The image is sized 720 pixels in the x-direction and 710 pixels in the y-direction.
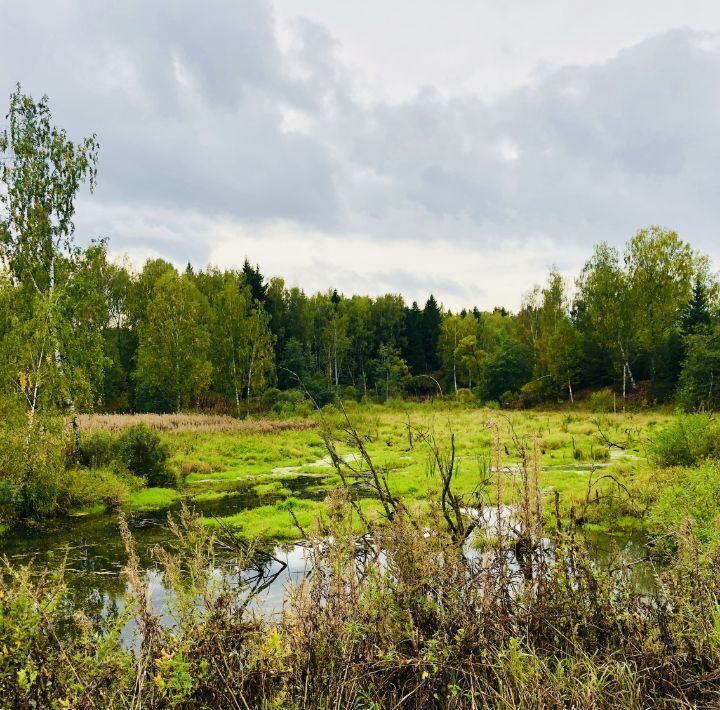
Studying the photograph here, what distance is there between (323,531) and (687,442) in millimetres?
10515

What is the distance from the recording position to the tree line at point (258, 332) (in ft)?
51.0

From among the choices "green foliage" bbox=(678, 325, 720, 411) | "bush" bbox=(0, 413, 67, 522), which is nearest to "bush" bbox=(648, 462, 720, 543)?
"bush" bbox=(0, 413, 67, 522)

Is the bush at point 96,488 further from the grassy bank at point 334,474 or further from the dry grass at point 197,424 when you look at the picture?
the dry grass at point 197,424

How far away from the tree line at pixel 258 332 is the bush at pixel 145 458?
A: 5.79 ft

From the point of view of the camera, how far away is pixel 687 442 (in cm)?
1143

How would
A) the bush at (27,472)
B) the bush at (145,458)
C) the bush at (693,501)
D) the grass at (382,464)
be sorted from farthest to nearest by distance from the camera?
1. the bush at (145,458)
2. the bush at (27,472)
3. the grass at (382,464)
4. the bush at (693,501)

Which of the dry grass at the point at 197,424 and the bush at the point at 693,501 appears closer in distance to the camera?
the bush at the point at 693,501

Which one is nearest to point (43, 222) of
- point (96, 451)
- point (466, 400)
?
point (96, 451)

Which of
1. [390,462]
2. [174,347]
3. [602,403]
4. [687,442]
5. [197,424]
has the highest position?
[174,347]

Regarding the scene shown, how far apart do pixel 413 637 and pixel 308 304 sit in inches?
2106

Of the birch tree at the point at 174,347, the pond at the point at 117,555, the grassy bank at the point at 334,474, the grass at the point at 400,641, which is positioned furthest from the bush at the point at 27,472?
the birch tree at the point at 174,347

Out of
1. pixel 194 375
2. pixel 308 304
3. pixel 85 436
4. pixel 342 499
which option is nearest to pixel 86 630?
pixel 342 499

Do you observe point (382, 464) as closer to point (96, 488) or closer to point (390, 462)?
point (390, 462)

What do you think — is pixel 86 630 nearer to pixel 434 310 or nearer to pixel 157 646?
pixel 157 646
